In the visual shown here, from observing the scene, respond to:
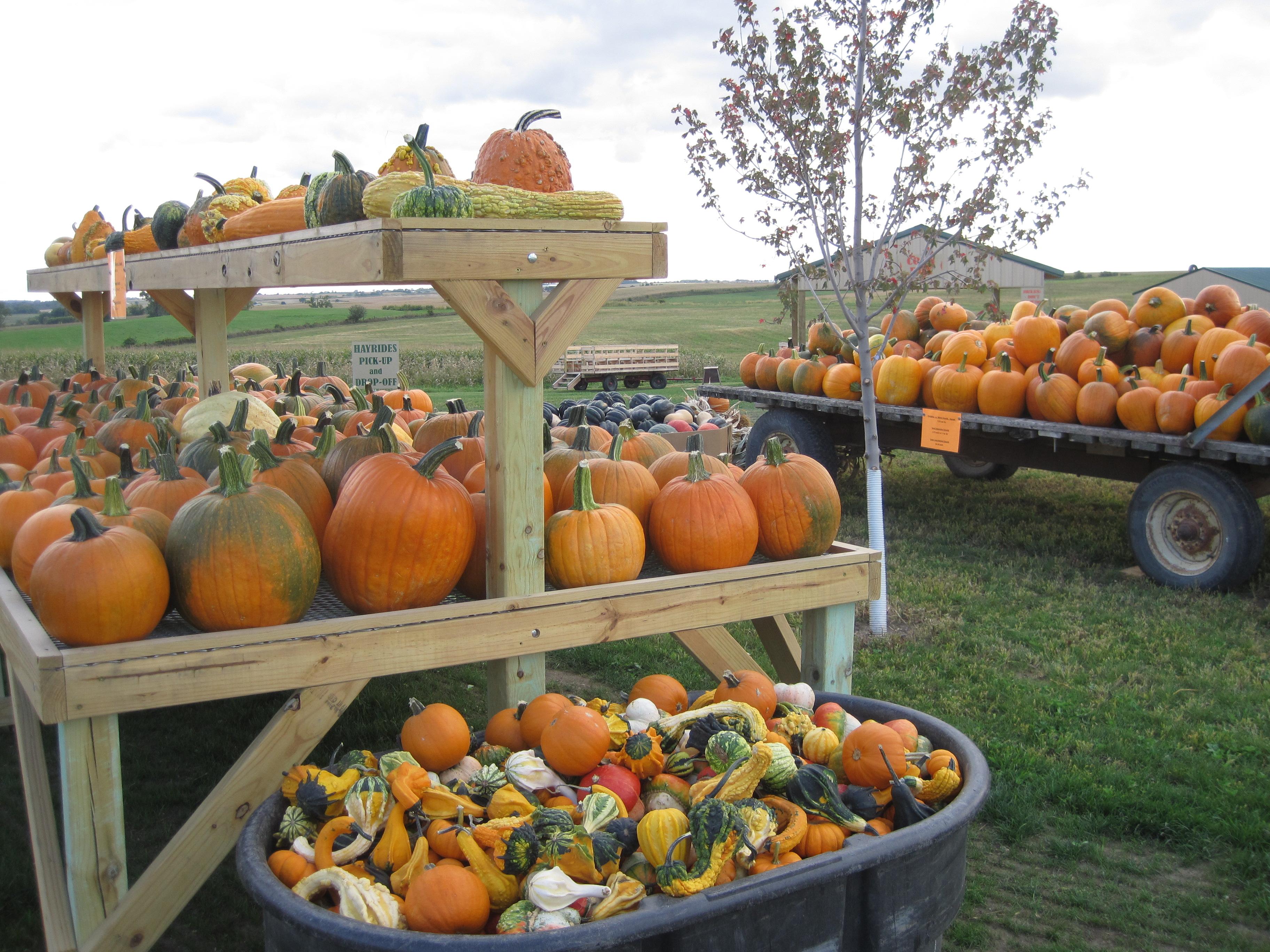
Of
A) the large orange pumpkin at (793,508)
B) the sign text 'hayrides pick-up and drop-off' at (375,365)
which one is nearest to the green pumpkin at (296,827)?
the large orange pumpkin at (793,508)

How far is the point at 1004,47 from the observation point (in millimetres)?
5039

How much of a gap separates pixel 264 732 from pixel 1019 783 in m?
2.60

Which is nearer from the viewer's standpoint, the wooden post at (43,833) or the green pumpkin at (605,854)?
the green pumpkin at (605,854)

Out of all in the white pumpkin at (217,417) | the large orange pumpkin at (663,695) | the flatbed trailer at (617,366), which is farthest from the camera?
the flatbed trailer at (617,366)

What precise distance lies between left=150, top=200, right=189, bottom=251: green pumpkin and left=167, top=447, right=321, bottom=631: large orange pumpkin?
2.13 m

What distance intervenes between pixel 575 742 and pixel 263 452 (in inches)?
47.4

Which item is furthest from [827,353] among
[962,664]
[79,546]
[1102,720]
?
[79,546]

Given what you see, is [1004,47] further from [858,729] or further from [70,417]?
[70,417]

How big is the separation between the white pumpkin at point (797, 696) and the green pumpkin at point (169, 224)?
302 cm

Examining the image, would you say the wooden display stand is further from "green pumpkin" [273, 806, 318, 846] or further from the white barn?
the white barn

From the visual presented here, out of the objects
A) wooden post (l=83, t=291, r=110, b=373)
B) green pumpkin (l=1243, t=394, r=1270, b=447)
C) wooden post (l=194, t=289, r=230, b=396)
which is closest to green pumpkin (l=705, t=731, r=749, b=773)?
wooden post (l=194, t=289, r=230, b=396)

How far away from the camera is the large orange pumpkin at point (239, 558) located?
2.20m

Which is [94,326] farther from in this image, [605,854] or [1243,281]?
[1243,281]

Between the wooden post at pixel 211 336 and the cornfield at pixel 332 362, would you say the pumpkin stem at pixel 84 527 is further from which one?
the cornfield at pixel 332 362
